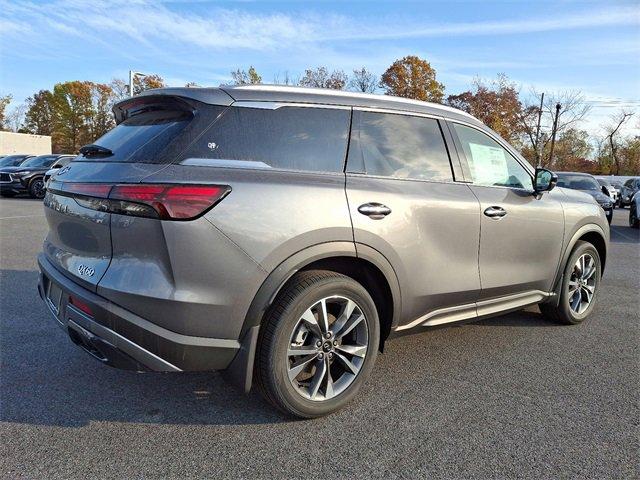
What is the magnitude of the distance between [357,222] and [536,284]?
2.12 meters

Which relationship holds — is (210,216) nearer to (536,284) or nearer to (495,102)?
(536,284)

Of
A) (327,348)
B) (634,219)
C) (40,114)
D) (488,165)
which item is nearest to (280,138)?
(327,348)

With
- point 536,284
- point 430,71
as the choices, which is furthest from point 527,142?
point 536,284

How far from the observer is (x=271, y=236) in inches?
103

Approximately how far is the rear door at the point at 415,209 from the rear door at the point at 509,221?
0.51 ft

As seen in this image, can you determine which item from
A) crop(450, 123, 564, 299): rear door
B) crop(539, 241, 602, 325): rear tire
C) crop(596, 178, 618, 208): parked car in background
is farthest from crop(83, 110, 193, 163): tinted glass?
crop(596, 178, 618, 208): parked car in background

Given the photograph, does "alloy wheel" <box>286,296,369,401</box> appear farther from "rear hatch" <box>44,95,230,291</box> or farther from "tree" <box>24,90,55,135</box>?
"tree" <box>24,90,55,135</box>

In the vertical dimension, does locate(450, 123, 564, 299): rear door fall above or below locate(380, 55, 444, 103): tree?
below

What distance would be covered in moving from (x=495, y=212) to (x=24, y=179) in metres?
19.8

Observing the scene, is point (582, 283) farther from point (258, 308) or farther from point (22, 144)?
point (22, 144)

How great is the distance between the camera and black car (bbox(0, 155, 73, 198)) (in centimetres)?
1897

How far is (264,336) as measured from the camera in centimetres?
271

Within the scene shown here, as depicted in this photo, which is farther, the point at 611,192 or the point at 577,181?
the point at 611,192

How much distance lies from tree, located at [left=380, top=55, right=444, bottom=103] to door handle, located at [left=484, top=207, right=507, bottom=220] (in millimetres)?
41717
